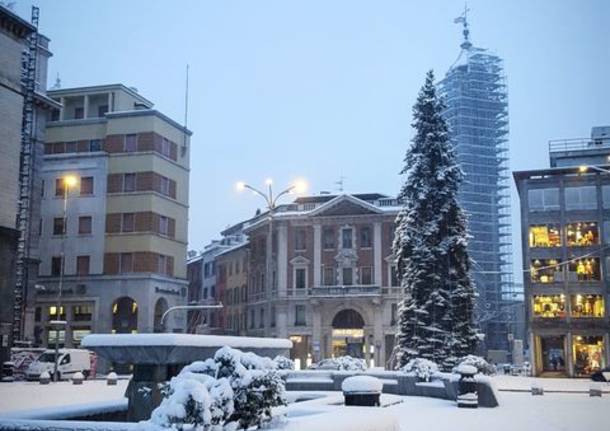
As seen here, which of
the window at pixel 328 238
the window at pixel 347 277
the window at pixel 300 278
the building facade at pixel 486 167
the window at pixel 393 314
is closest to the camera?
the window at pixel 393 314

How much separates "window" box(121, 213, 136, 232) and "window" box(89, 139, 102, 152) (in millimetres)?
6504

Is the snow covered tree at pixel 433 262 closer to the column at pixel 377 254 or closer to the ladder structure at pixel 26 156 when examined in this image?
the ladder structure at pixel 26 156

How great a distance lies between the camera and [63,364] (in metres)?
42.8

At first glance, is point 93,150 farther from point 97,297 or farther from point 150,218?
point 97,297

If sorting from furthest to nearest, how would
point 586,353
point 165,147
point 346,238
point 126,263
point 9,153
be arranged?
1. point 346,238
2. point 586,353
3. point 165,147
4. point 126,263
5. point 9,153

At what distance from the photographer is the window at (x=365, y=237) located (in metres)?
70.4

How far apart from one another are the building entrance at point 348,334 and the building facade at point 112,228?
53.1ft

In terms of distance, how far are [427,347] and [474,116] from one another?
8224cm

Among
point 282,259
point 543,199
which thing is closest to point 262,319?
point 282,259

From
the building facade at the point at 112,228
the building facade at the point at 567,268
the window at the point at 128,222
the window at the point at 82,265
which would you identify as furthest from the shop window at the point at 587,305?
the window at the point at 82,265

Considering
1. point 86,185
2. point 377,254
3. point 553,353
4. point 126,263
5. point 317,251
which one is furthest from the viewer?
point 317,251

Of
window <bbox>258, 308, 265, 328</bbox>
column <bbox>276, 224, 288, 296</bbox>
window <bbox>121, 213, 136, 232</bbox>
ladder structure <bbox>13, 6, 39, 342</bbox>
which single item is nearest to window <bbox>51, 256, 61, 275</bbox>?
window <bbox>121, 213, 136, 232</bbox>

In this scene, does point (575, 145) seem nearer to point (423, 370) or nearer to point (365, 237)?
point (365, 237)

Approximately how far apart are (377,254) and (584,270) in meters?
18.8
